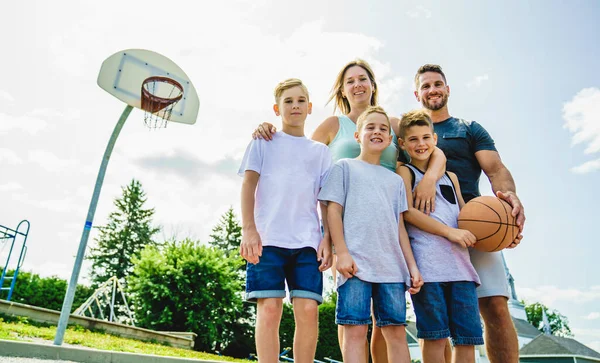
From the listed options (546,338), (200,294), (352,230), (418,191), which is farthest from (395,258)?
(546,338)

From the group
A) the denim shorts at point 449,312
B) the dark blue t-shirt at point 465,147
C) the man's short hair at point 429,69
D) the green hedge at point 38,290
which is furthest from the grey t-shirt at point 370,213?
the green hedge at point 38,290

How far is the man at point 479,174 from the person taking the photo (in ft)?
9.95

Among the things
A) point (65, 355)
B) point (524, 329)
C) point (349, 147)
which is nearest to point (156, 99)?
point (65, 355)

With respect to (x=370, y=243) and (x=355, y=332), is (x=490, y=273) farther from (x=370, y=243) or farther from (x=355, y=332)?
(x=355, y=332)

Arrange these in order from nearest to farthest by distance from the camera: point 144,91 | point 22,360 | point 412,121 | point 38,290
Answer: point 412,121 → point 22,360 → point 144,91 → point 38,290

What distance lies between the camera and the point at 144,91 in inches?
280

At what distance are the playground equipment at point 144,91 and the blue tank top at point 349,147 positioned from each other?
4.30 meters

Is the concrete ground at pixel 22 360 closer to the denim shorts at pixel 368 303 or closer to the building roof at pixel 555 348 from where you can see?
the denim shorts at pixel 368 303

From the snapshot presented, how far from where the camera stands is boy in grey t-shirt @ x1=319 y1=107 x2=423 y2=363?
253 cm

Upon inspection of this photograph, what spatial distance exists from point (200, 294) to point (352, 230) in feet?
45.8

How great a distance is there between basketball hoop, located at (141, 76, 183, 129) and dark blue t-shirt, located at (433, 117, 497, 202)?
17.5 feet

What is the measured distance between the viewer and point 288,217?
2.67m

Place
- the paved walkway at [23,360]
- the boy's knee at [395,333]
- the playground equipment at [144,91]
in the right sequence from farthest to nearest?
the playground equipment at [144,91] → the paved walkway at [23,360] → the boy's knee at [395,333]

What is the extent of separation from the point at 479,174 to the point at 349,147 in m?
1.14
